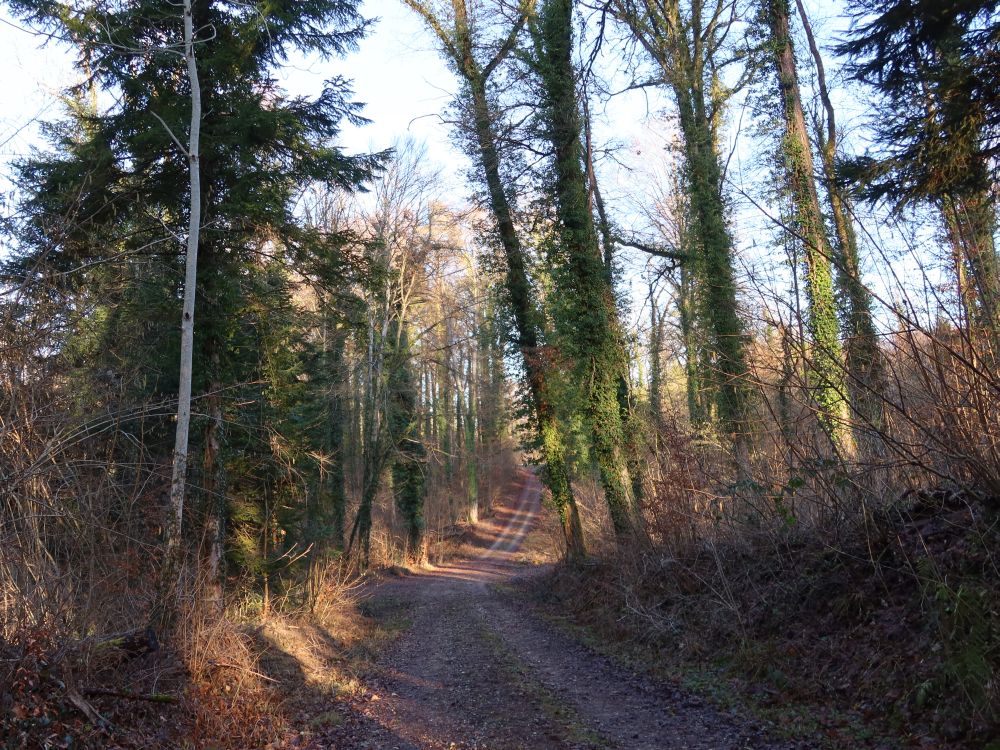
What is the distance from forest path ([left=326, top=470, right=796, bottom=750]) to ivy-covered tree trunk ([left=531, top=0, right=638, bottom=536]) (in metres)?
4.08

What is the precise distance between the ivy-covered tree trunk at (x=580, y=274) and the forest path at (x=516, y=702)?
408 centimetres

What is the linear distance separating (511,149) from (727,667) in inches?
517

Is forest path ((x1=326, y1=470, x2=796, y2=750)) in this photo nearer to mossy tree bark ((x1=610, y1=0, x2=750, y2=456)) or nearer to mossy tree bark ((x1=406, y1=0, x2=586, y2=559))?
mossy tree bark ((x1=406, y1=0, x2=586, y2=559))

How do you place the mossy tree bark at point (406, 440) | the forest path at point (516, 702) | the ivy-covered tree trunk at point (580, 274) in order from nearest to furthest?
the forest path at point (516, 702) → the ivy-covered tree trunk at point (580, 274) → the mossy tree bark at point (406, 440)

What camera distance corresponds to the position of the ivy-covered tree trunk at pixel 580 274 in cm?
1496

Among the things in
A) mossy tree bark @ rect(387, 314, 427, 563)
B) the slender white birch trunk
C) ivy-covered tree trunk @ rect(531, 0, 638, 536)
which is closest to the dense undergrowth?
ivy-covered tree trunk @ rect(531, 0, 638, 536)

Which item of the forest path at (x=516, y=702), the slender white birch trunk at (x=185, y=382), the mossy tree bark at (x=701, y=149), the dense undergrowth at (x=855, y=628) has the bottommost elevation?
the forest path at (x=516, y=702)

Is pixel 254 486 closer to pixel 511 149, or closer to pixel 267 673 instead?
pixel 267 673

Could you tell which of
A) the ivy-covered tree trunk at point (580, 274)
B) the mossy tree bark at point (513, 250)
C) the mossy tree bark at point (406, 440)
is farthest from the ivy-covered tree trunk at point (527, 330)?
the mossy tree bark at point (406, 440)

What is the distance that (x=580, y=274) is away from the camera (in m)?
15.4

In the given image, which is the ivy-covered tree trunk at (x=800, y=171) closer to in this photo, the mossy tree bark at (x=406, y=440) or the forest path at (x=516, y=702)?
the forest path at (x=516, y=702)

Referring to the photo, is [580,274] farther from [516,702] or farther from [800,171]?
[516,702]

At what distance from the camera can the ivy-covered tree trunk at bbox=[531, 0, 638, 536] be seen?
589 inches

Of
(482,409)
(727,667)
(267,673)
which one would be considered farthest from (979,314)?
(482,409)
